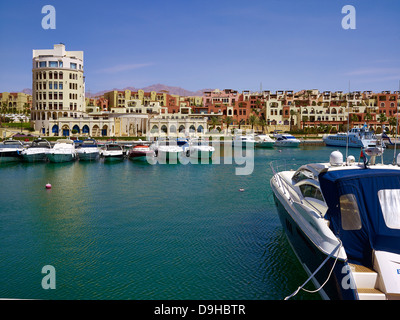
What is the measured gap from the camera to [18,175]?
3556cm

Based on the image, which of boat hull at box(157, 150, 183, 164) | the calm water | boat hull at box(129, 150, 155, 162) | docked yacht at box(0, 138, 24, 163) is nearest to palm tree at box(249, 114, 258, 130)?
boat hull at box(157, 150, 183, 164)

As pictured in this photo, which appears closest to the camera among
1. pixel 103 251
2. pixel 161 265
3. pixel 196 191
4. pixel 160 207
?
pixel 161 265

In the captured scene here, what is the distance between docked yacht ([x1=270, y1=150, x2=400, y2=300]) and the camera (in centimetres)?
820

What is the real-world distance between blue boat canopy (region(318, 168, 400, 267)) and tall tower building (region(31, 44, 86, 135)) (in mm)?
96660

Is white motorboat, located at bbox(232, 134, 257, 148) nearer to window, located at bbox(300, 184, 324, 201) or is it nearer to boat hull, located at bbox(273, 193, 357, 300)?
window, located at bbox(300, 184, 324, 201)

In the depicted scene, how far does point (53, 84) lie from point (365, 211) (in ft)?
331

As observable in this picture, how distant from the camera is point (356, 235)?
909cm

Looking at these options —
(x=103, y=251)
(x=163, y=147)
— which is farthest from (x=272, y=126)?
(x=103, y=251)

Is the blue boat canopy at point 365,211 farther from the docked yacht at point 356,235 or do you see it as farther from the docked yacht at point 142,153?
the docked yacht at point 142,153

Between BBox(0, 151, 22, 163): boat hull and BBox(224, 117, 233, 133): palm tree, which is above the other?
BBox(224, 117, 233, 133): palm tree

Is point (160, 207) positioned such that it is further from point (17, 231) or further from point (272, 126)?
point (272, 126)
